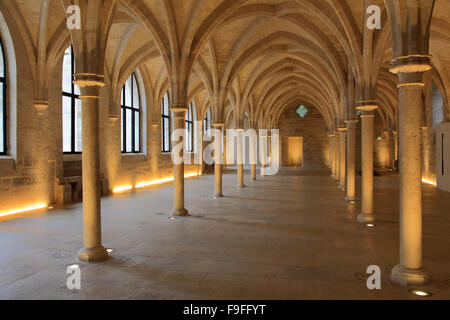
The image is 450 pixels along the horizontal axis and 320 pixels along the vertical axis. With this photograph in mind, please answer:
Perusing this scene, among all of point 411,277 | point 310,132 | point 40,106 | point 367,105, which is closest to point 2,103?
point 40,106

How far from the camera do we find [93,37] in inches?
252

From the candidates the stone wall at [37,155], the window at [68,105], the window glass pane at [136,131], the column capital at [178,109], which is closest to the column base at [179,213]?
the column capital at [178,109]

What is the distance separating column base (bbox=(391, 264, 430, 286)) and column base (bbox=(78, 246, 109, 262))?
4.59 meters

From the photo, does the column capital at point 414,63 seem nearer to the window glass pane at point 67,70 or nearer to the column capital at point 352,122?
the column capital at point 352,122

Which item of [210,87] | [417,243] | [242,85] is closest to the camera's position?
[417,243]

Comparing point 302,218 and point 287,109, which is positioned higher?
point 287,109

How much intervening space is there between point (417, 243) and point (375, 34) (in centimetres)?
593

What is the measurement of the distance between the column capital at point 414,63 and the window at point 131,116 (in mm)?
15048

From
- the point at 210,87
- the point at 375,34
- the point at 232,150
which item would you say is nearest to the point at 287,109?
the point at 232,150

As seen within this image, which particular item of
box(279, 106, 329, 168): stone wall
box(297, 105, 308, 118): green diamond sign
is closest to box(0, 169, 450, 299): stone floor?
box(297, 105, 308, 118): green diamond sign

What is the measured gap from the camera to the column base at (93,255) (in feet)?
20.4

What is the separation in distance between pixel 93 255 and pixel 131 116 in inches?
539

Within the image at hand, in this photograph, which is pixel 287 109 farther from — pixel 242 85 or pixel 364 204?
pixel 364 204

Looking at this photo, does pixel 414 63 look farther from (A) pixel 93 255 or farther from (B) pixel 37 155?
(B) pixel 37 155
